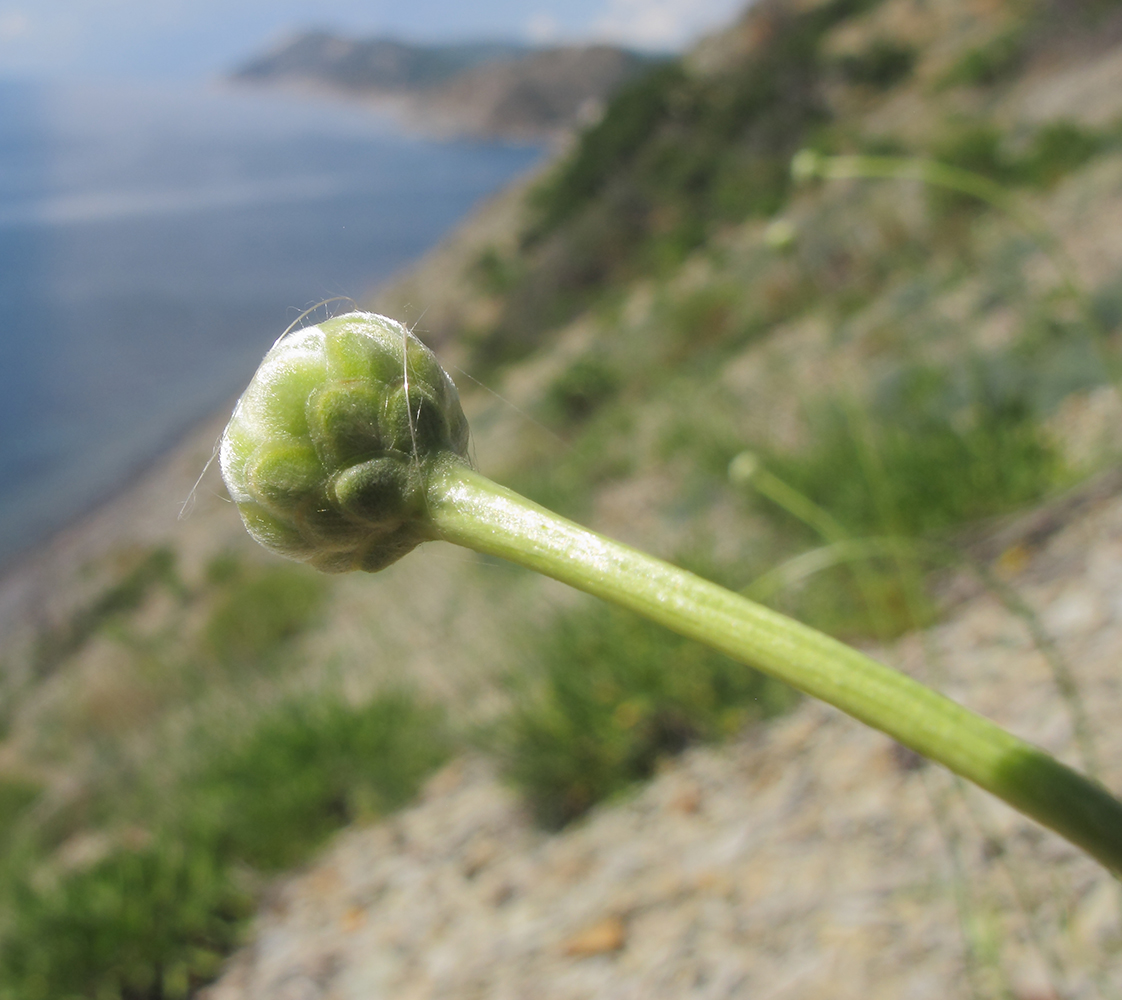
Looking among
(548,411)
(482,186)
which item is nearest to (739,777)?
(548,411)

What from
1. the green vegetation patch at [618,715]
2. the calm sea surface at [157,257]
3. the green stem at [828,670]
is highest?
the green stem at [828,670]

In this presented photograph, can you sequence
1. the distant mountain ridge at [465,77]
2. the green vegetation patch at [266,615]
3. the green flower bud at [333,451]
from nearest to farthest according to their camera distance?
the green flower bud at [333,451]
the green vegetation patch at [266,615]
the distant mountain ridge at [465,77]

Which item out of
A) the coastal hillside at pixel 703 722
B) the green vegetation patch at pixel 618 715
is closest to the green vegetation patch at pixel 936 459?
the coastal hillside at pixel 703 722

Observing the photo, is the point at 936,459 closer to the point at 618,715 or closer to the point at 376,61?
the point at 618,715

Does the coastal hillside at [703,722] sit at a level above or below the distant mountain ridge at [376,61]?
above

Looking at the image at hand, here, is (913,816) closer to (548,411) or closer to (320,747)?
(320,747)

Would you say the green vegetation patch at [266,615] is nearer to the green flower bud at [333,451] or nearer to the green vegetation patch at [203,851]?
the green vegetation patch at [203,851]

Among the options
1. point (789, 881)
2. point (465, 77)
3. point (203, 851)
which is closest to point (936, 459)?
point (789, 881)
